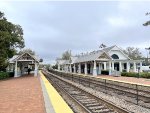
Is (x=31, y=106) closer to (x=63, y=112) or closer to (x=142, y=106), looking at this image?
(x=63, y=112)

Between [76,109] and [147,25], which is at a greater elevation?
[147,25]

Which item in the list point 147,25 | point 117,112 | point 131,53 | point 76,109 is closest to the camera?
point 117,112

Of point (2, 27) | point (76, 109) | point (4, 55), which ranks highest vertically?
point (2, 27)

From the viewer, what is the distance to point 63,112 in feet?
30.5

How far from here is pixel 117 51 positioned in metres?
62.9

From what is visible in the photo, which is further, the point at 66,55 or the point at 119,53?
the point at 66,55

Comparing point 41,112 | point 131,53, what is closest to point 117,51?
point 41,112

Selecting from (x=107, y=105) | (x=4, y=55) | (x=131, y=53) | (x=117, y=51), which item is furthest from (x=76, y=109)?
(x=131, y=53)

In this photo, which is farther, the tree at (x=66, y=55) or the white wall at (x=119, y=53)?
the tree at (x=66, y=55)

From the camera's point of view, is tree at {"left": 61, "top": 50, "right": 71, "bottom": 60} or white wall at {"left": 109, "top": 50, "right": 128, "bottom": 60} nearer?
white wall at {"left": 109, "top": 50, "right": 128, "bottom": 60}

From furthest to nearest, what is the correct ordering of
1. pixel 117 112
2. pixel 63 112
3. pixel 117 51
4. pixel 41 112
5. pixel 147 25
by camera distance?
pixel 117 51, pixel 147 25, pixel 117 112, pixel 41 112, pixel 63 112

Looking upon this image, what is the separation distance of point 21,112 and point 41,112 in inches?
32.2

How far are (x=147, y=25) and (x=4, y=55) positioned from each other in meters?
22.7

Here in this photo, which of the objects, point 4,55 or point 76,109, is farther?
point 4,55
